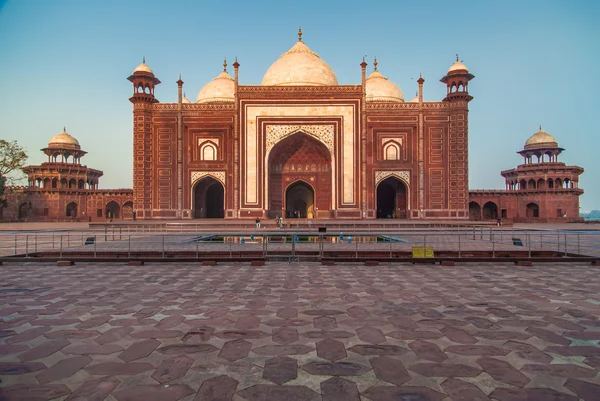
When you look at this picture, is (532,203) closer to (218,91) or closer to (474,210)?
(474,210)

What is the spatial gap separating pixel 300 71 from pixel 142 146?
1303 centimetres

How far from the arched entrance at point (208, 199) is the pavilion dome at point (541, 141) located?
2937cm

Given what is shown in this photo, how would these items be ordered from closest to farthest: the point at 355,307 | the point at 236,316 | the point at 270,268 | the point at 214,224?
the point at 236,316 → the point at 355,307 → the point at 270,268 → the point at 214,224

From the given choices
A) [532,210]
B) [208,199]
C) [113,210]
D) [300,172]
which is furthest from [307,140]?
[532,210]

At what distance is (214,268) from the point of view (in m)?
7.73

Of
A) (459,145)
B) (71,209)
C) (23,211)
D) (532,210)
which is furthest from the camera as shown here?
(71,209)

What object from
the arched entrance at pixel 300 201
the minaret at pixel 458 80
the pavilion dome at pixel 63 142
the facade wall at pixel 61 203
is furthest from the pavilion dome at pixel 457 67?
the pavilion dome at pixel 63 142

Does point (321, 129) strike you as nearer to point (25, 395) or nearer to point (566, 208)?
point (566, 208)

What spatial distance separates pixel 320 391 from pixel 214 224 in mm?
19076

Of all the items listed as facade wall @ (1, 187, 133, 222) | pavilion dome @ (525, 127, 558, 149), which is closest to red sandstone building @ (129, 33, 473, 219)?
facade wall @ (1, 187, 133, 222)

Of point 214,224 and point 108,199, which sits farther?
point 108,199

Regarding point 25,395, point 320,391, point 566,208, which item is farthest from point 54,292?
point 566,208

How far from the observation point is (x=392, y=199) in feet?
106

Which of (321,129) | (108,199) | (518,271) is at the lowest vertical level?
(518,271)
